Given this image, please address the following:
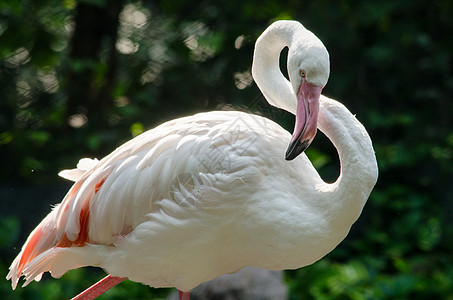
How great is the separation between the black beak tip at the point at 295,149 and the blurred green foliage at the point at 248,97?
44cm

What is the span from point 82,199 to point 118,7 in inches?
34.0

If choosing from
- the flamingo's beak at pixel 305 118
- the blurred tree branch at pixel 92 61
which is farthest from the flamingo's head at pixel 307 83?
the blurred tree branch at pixel 92 61

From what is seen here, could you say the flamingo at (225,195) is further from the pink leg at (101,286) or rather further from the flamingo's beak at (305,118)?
the pink leg at (101,286)

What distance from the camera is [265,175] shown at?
6.13 feet

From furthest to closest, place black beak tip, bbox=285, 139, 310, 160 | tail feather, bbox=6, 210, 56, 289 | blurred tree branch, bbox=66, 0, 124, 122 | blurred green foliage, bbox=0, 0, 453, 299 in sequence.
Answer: blurred tree branch, bbox=66, 0, 124, 122 < blurred green foliage, bbox=0, 0, 453, 299 < tail feather, bbox=6, 210, 56, 289 < black beak tip, bbox=285, 139, 310, 160

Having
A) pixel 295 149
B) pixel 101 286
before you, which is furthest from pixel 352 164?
pixel 101 286

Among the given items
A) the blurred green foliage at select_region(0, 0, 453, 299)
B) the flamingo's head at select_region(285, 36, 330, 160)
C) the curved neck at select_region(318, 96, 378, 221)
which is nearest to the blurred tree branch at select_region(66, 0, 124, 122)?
the blurred green foliage at select_region(0, 0, 453, 299)

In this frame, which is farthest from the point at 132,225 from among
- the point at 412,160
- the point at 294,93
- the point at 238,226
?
the point at 412,160

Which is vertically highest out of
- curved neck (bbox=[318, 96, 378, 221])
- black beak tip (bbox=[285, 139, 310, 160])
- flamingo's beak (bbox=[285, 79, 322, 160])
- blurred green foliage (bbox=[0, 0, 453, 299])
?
flamingo's beak (bbox=[285, 79, 322, 160])

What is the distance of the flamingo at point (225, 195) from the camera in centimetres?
181

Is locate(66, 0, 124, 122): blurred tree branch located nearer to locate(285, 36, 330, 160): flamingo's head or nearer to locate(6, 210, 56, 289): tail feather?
locate(6, 210, 56, 289): tail feather

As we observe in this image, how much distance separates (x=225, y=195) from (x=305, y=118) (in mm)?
312

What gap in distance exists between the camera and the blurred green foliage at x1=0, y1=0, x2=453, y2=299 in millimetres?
2389

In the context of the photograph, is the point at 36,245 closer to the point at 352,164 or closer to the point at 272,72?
the point at 272,72
